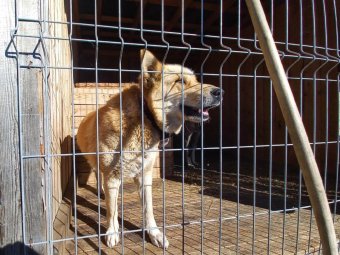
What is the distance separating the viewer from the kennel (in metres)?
1.56

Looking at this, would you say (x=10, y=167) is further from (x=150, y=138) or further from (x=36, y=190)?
(x=150, y=138)

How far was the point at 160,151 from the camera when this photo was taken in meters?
2.86

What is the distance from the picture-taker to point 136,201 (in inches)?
146

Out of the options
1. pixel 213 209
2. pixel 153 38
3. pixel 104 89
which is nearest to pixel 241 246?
pixel 213 209

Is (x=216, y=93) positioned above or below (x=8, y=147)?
above

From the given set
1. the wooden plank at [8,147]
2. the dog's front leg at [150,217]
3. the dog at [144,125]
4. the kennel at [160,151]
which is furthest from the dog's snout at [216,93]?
the wooden plank at [8,147]

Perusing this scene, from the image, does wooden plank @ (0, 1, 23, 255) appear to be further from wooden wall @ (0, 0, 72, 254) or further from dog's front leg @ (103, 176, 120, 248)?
dog's front leg @ (103, 176, 120, 248)

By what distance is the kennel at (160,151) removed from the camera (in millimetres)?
1563

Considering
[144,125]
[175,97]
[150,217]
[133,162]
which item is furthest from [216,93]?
[150,217]

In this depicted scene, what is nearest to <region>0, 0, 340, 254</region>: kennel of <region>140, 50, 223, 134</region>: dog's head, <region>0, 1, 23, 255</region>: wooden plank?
<region>0, 1, 23, 255</region>: wooden plank

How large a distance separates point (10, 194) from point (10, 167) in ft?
0.40

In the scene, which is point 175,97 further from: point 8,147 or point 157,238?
point 8,147

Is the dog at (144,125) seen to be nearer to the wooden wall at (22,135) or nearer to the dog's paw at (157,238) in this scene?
the dog's paw at (157,238)

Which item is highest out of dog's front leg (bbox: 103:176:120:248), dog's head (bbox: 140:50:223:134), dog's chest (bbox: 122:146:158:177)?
dog's head (bbox: 140:50:223:134)
